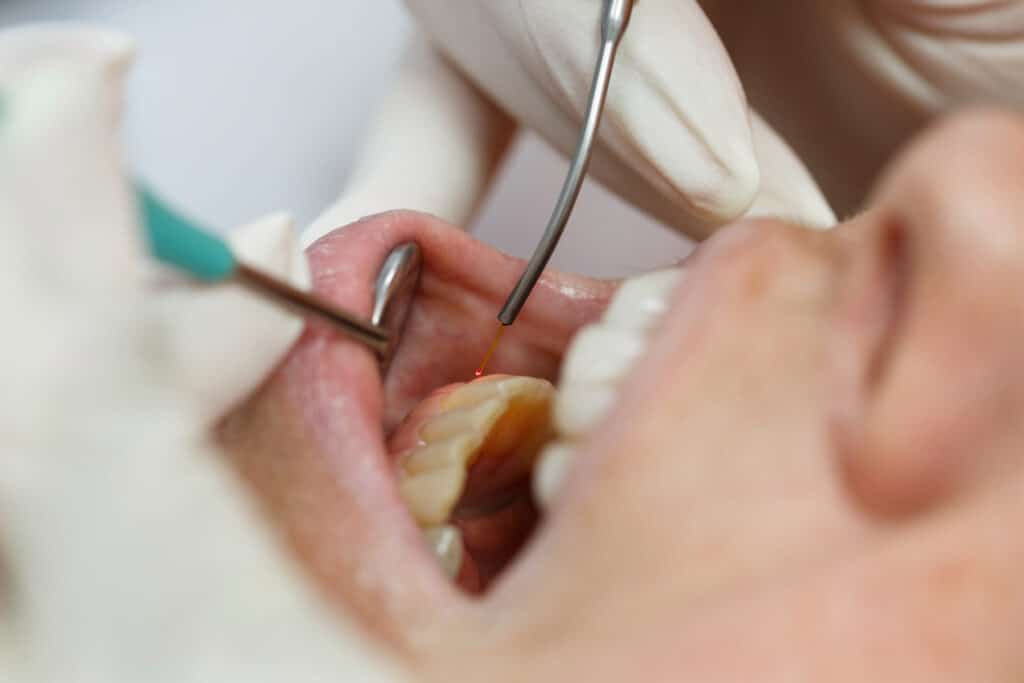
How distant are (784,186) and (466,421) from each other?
34 cm

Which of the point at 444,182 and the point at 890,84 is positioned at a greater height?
the point at 890,84

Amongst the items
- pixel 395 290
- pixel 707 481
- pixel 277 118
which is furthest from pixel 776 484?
pixel 277 118

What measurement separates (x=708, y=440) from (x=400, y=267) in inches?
9.1

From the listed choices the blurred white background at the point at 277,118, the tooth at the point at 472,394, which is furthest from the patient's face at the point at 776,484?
the blurred white background at the point at 277,118

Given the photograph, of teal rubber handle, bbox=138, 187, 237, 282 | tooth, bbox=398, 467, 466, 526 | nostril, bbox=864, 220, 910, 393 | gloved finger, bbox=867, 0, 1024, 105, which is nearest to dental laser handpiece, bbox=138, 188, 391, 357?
teal rubber handle, bbox=138, 187, 237, 282

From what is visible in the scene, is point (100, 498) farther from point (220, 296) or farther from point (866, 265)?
point (866, 265)

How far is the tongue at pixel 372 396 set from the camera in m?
0.44

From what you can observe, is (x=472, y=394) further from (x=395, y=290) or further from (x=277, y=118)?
(x=277, y=118)

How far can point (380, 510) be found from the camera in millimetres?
463

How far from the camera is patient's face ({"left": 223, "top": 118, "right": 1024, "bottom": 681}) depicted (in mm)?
379

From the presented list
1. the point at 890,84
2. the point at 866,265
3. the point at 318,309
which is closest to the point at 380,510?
the point at 318,309

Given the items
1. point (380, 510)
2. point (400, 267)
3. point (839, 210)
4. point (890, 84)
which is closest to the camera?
point (380, 510)

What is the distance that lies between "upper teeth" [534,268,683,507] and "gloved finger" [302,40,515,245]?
12.8 inches

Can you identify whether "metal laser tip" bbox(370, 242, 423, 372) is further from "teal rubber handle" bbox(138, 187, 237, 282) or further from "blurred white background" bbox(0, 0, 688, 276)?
"blurred white background" bbox(0, 0, 688, 276)
